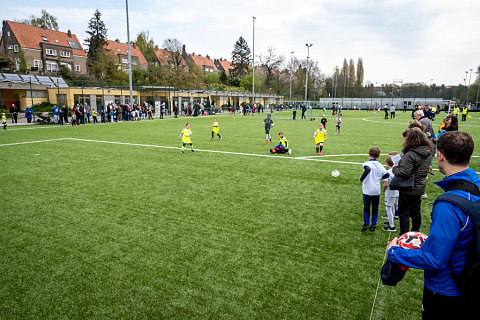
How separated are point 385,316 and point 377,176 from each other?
2.67 metres

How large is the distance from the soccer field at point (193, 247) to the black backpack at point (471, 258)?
5.96ft

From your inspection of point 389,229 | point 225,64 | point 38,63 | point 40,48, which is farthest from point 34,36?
point 389,229

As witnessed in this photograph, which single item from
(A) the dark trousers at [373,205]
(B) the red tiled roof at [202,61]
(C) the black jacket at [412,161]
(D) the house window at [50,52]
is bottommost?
(A) the dark trousers at [373,205]

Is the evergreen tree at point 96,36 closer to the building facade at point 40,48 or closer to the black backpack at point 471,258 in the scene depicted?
the building facade at point 40,48

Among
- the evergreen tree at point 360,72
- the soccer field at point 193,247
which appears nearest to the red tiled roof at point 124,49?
the soccer field at point 193,247

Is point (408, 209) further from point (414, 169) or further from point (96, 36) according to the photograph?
point (96, 36)

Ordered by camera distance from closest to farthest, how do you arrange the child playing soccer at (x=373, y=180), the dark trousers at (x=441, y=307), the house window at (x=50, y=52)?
the dark trousers at (x=441, y=307) → the child playing soccer at (x=373, y=180) → the house window at (x=50, y=52)

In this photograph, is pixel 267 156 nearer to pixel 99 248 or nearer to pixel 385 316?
pixel 99 248

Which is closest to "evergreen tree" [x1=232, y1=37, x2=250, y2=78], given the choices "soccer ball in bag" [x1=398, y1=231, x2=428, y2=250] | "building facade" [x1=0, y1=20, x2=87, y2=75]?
"building facade" [x1=0, y1=20, x2=87, y2=75]

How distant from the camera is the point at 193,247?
5.08 metres

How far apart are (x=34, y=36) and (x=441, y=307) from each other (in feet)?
265

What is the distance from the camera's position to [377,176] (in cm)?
548

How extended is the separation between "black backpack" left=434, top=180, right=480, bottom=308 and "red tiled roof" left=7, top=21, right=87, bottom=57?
7744cm

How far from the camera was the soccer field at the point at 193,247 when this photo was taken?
12.2 feet
